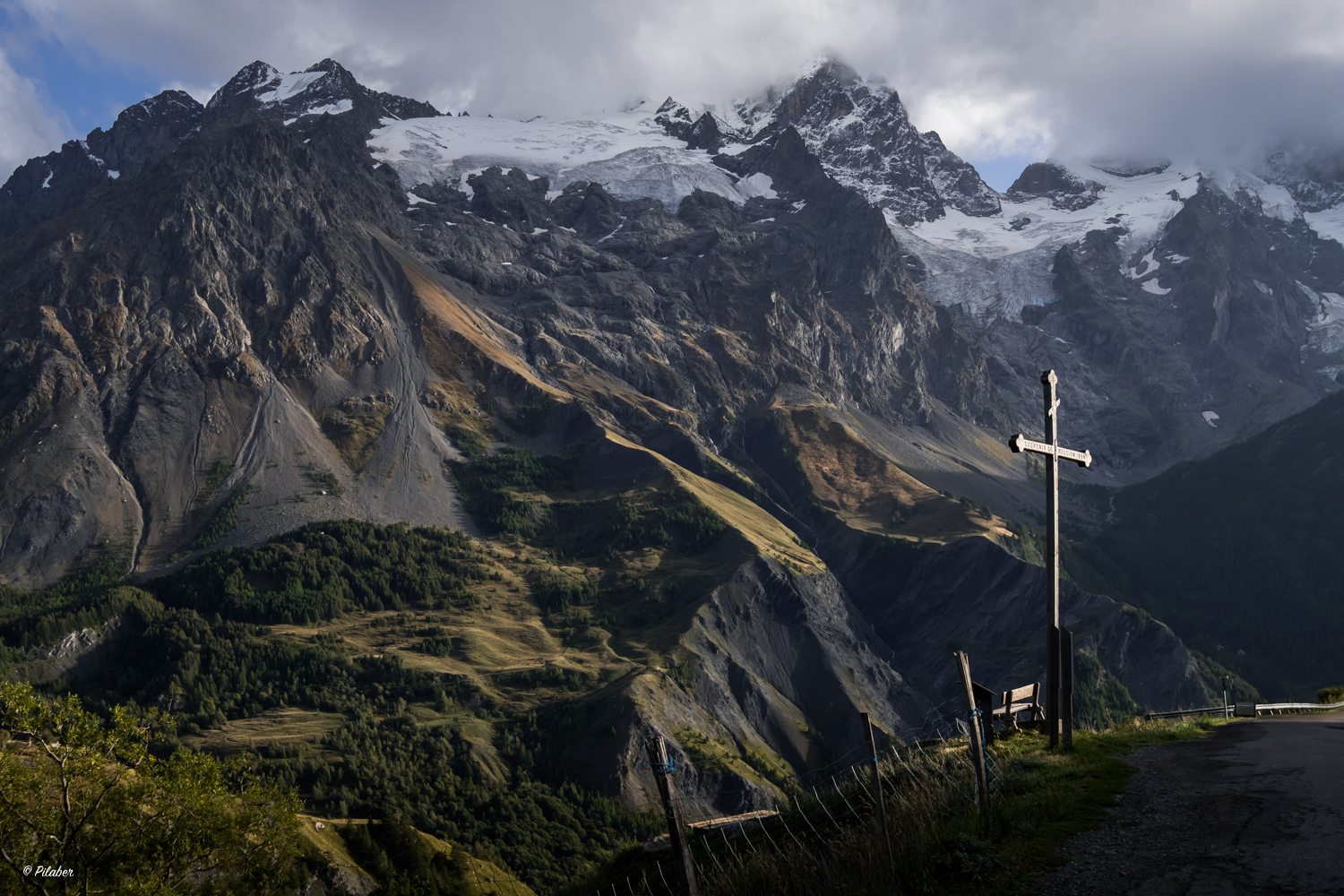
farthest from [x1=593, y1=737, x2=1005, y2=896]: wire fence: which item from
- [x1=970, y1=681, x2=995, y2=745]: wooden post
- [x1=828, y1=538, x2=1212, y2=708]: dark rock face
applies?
[x1=828, y1=538, x2=1212, y2=708]: dark rock face

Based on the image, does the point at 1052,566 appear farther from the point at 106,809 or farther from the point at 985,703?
the point at 106,809

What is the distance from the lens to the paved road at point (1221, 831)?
13.8 m

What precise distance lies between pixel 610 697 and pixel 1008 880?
4959 inches

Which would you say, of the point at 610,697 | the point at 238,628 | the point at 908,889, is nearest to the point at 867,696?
the point at 610,697

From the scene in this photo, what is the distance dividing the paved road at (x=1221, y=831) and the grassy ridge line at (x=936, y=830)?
595 mm

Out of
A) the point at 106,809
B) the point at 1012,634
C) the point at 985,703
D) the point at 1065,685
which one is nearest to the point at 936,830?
the point at 985,703

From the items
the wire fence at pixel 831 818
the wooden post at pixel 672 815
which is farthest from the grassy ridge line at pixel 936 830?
the wooden post at pixel 672 815

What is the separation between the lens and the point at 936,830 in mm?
17125

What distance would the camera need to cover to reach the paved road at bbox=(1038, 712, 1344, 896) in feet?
45.2

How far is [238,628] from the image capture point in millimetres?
164375

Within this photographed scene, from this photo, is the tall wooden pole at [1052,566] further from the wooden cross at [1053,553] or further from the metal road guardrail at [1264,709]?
the metal road guardrail at [1264,709]

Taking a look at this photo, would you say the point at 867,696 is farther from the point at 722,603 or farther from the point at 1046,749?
the point at 1046,749

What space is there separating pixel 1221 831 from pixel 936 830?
4649mm

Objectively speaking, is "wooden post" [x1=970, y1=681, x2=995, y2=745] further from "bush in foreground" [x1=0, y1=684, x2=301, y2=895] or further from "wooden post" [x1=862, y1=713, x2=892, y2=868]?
"bush in foreground" [x1=0, y1=684, x2=301, y2=895]
